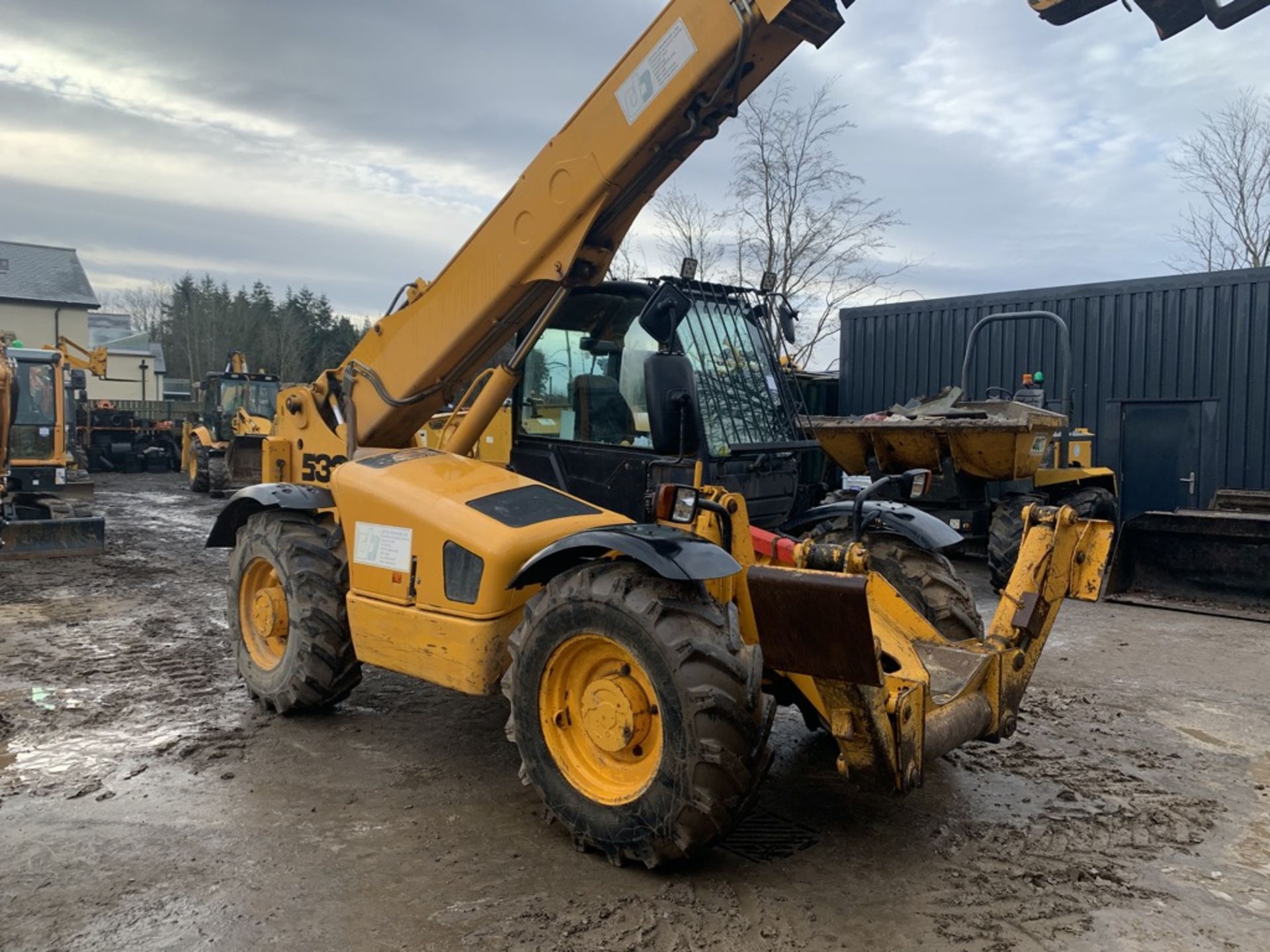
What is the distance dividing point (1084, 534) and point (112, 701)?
5.32 meters

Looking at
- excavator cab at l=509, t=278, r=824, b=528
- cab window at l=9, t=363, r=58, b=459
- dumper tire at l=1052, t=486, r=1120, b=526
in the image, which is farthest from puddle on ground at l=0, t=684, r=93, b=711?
cab window at l=9, t=363, r=58, b=459

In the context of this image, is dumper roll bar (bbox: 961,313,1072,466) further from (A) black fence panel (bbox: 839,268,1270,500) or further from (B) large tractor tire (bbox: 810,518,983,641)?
(B) large tractor tire (bbox: 810,518,983,641)

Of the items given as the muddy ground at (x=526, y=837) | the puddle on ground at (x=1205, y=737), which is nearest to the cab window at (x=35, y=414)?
the muddy ground at (x=526, y=837)

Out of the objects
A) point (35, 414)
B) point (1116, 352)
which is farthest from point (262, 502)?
point (1116, 352)

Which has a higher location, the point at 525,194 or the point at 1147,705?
the point at 525,194

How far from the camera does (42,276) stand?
49.7 meters

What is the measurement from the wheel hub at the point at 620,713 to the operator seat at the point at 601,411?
133 cm

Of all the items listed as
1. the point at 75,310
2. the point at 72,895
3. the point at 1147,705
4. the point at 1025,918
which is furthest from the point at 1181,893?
the point at 75,310

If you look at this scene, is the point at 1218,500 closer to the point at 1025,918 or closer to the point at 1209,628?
the point at 1209,628

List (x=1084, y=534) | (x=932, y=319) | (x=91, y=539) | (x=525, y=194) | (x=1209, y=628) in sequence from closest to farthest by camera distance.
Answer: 1. (x=1084, y=534)
2. (x=525, y=194)
3. (x=1209, y=628)
4. (x=91, y=539)
5. (x=932, y=319)

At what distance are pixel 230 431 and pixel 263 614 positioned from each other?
18.6 m

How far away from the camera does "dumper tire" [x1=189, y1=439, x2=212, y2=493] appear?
67.1 ft

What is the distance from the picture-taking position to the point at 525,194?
4590 mm

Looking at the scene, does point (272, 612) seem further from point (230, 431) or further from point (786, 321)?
point (230, 431)
